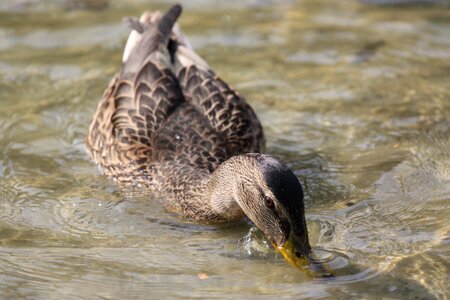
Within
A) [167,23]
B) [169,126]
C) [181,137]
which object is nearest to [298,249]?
[181,137]

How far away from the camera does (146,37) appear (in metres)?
8.59

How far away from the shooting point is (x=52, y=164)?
799cm

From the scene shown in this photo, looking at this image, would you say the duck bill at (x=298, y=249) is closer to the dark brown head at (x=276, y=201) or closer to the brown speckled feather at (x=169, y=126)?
the dark brown head at (x=276, y=201)

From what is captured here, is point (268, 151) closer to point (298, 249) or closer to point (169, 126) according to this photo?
point (169, 126)

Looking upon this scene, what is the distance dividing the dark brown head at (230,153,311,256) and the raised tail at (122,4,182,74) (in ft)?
7.58

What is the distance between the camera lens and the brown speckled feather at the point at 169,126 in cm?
738

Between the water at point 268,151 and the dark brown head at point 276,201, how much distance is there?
9.1 inches

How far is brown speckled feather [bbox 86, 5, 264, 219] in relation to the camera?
7379 millimetres

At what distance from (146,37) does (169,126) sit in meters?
1.28

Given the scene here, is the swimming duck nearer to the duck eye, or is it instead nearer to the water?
the duck eye

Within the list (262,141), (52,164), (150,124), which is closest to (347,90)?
(262,141)

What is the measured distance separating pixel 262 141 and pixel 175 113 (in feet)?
2.57

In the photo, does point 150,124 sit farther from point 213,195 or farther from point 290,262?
point 290,262

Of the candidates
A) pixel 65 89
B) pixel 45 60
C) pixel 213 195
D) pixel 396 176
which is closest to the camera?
pixel 213 195
